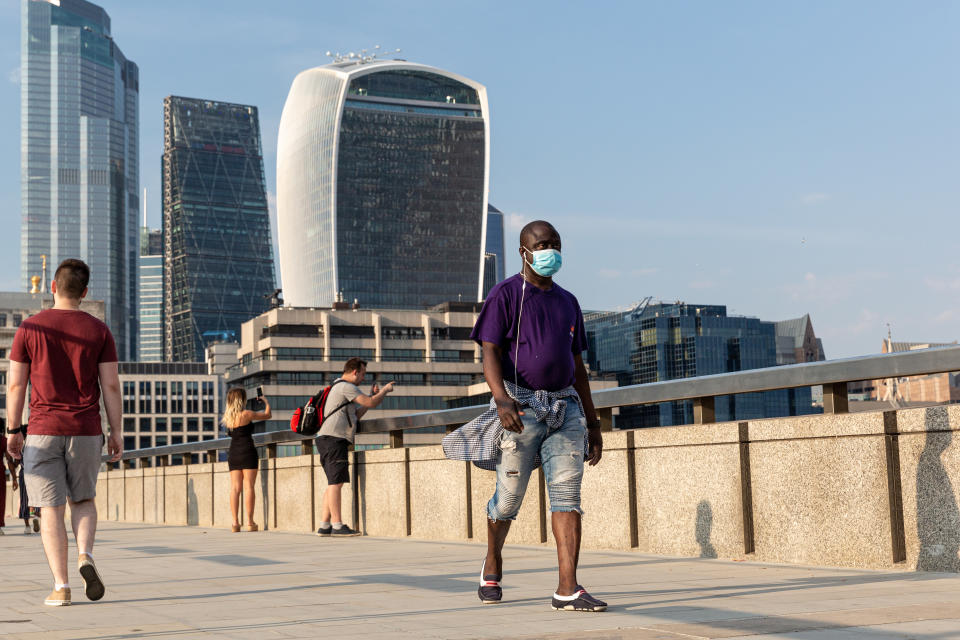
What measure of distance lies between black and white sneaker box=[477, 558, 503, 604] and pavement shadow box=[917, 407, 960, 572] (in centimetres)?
236

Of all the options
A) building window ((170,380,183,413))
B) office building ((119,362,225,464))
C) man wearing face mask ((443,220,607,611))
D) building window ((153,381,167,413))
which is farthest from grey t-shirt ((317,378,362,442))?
building window ((170,380,183,413))

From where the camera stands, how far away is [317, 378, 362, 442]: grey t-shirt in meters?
12.9

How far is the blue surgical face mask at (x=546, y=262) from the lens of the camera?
19.4ft

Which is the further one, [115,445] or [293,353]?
[293,353]

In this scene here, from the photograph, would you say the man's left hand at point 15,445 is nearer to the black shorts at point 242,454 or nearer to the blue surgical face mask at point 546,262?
the blue surgical face mask at point 546,262

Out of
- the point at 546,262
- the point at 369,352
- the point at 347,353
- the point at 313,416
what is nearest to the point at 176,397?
the point at 347,353

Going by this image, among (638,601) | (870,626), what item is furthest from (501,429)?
(870,626)

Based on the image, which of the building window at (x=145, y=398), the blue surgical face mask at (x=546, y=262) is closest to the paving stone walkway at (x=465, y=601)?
the blue surgical face mask at (x=546, y=262)

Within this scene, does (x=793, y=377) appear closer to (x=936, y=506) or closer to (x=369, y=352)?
(x=936, y=506)

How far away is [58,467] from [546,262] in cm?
293

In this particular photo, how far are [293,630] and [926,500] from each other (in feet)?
11.5

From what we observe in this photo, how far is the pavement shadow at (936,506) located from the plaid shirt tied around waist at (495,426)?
1.92 m

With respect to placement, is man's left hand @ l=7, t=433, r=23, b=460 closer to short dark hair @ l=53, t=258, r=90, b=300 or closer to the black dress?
short dark hair @ l=53, t=258, r=90, b=300

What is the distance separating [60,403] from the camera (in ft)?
21.9
